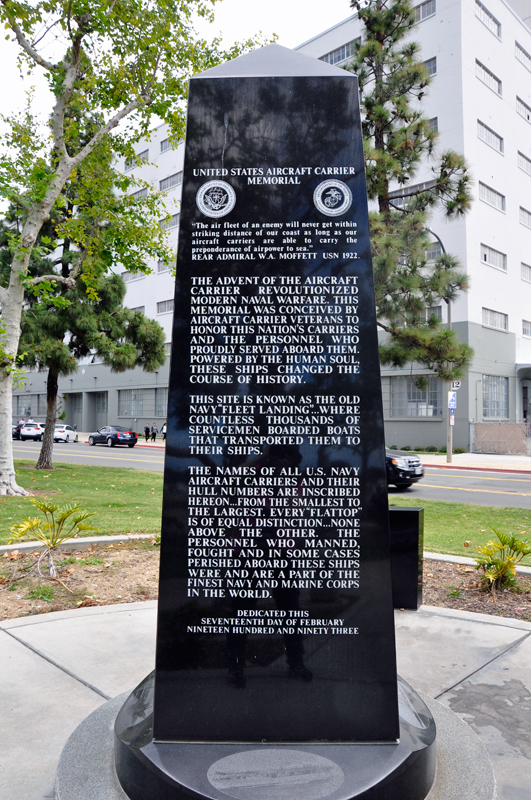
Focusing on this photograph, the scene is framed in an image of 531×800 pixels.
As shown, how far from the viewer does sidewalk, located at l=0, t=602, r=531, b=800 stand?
104 inches

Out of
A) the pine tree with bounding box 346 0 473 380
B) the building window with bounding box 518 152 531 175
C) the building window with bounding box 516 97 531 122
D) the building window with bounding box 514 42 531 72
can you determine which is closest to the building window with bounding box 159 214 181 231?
the pine tree with bounding box 346 0 473 380

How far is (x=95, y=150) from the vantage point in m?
12.7

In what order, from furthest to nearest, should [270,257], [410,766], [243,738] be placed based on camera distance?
[270,257]
[243,738]
[410,766]

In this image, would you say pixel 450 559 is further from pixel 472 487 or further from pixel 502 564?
pixel 472 487

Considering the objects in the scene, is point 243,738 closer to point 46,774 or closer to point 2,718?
point 46,774

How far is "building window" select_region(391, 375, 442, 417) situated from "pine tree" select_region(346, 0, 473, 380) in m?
16.0

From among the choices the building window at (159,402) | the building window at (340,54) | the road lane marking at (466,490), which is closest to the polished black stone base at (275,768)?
the road lane marking at (466,490)

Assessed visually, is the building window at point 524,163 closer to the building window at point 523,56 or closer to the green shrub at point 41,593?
the building window at point 523,56

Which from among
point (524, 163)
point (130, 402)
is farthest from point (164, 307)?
point (524, 163)

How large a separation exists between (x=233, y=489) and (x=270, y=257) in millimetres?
1042

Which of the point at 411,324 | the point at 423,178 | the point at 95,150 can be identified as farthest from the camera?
the point at 423,178

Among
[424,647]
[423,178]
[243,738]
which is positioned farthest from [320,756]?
[423,178]

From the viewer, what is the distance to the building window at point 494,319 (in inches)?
1219

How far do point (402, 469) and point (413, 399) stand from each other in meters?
17.0
